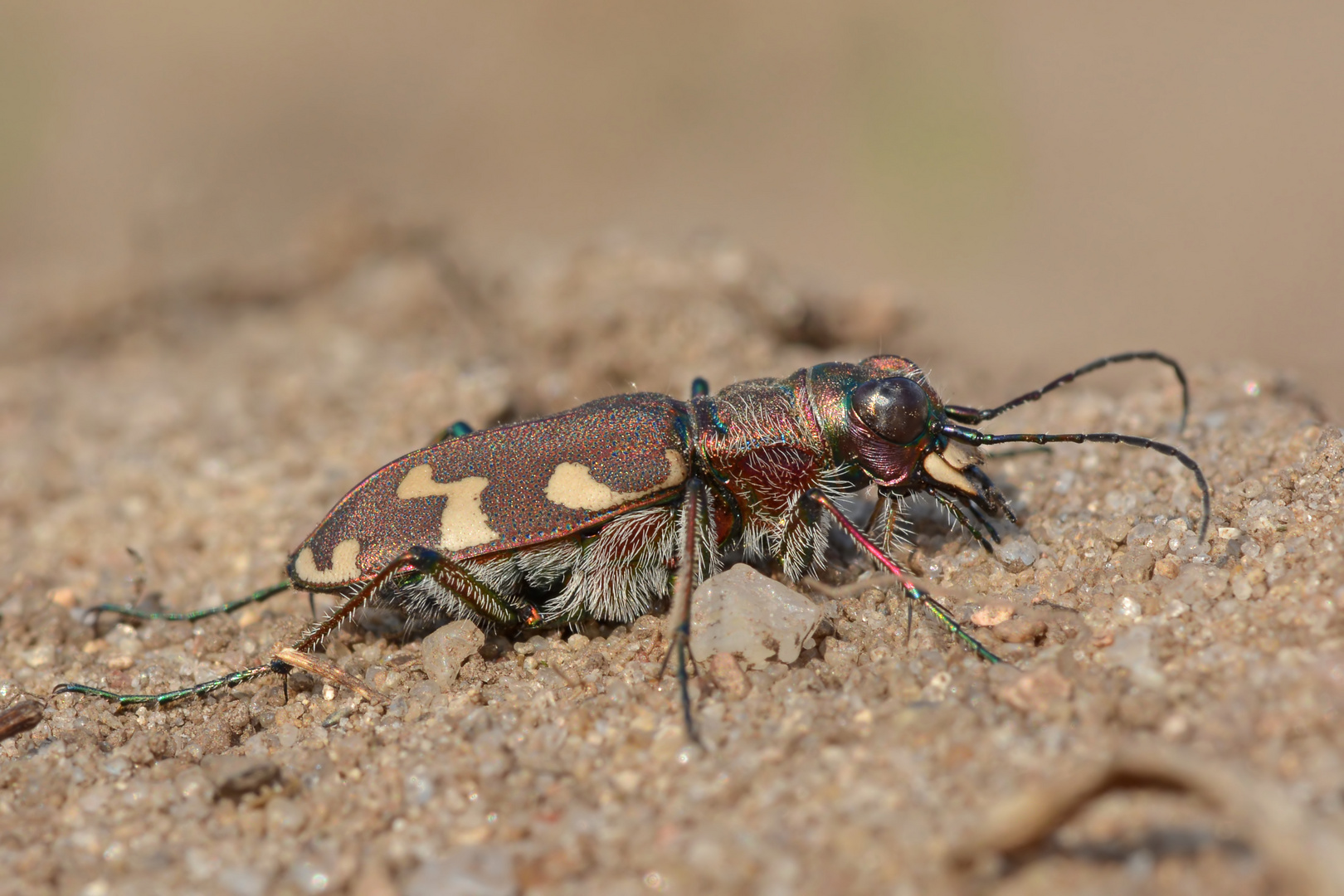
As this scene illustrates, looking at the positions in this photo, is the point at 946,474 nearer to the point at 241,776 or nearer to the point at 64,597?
the point at 241,776

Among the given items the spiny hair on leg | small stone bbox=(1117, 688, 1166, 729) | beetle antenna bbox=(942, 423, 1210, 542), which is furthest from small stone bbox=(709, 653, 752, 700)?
beetle antenna bbox=(942, 423, 1210, 542)

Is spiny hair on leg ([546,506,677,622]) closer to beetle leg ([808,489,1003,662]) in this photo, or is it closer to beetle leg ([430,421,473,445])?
beetle leg ([808,489,1003,662])

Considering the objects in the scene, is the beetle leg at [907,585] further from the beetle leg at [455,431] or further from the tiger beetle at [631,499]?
the beetle leg at [455,431]

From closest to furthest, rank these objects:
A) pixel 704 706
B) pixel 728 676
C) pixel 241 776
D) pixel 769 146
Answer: pixel 241 776 < pixel 704 706 < pixel 728 676 < pixel 769 146

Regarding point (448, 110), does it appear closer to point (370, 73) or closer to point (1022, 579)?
point (370, 73)

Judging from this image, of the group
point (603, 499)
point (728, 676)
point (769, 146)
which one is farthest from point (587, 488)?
point (769, 146)

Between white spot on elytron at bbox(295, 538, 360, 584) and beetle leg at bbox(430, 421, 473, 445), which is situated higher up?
beetle leg at bbox(430, 421, 473, 445)
